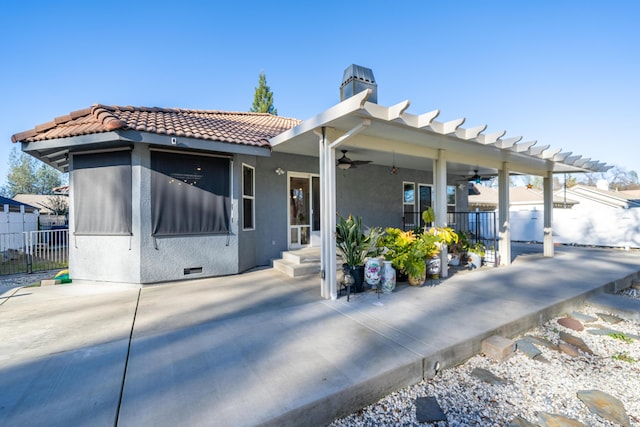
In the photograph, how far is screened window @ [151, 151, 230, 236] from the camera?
19.5 ft

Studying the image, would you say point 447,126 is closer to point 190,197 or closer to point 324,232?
point 324,232

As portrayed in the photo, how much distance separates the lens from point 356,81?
6.50 meters

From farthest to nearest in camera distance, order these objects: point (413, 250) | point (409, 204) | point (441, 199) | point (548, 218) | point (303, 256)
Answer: point (409, 204), point (548, 218), point (303, 256), point (441, 199), point (413, 250)

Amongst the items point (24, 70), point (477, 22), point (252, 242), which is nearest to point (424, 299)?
point (252, 242)

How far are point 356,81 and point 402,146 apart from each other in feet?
6.32

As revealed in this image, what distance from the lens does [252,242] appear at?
752 cm

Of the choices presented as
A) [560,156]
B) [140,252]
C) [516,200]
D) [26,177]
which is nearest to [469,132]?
[560,156]

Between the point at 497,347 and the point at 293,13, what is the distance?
11.4 metres

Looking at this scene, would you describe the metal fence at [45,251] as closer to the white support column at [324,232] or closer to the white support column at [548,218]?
the white support column at [324,232]

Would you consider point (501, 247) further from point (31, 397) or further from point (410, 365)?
point (31, 397)

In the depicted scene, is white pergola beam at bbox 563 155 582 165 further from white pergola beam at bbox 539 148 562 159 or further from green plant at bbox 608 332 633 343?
green plant at bbox 608 332 633 343

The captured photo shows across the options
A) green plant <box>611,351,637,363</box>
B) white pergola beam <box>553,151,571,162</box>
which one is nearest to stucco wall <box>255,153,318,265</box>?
green plant <box>611,351,637,363</box>

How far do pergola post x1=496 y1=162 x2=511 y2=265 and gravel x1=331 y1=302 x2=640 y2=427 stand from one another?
4.56 metres

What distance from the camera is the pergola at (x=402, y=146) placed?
4.39 m
